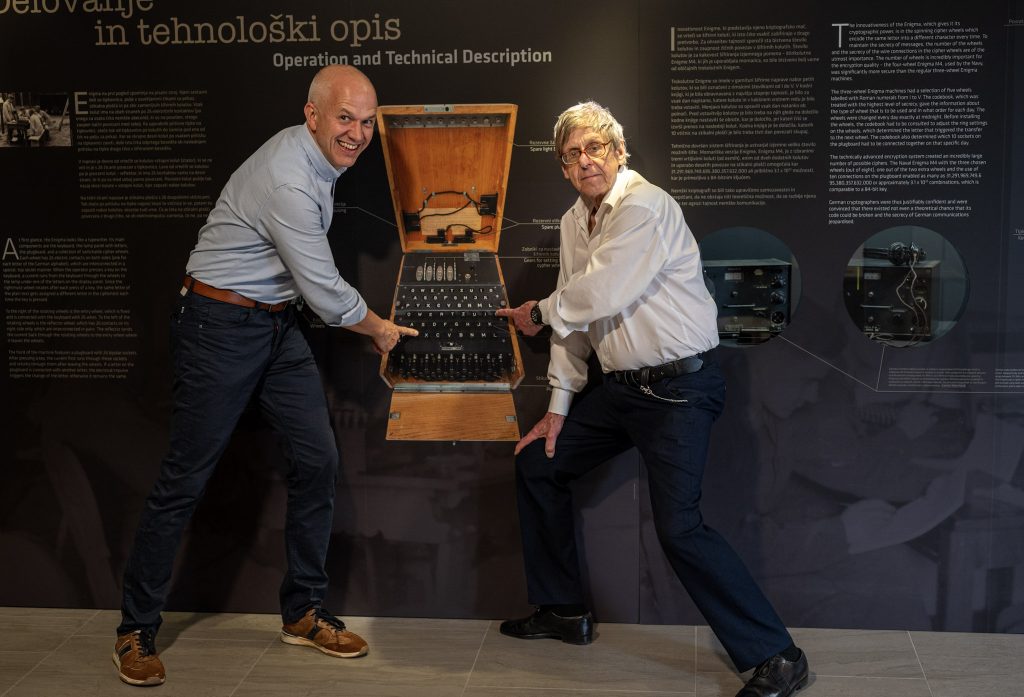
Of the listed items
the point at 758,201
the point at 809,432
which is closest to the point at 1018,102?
the point at 758,201

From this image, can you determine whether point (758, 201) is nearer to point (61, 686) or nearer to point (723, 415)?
point (723, 415)

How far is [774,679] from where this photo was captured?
10.6 feet

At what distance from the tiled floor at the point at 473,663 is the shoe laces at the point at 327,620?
101mm

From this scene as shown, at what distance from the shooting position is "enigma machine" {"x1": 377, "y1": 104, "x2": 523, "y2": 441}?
3664mm

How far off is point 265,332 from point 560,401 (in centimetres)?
95

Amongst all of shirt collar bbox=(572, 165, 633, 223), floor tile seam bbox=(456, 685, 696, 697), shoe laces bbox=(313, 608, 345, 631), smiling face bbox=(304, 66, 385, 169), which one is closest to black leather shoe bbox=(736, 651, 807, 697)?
floor tile seam bbox=(456, 685, 696, 697)

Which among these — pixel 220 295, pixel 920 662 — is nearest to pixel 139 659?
pixel 220 295

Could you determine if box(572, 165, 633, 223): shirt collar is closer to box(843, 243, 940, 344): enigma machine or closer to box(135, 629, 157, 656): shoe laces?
box(843, 243, 940, 344): enigma machine

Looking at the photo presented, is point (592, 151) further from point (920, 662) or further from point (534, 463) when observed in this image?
point (920, 662)

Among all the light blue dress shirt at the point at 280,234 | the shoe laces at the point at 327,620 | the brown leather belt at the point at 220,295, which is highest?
the light blue dress shirt at the point at 280,234

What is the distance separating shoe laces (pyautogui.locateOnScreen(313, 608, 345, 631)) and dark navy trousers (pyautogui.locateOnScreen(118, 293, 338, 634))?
0.04 metres

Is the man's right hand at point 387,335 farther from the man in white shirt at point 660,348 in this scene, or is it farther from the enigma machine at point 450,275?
the man in white shirt at point 660,348

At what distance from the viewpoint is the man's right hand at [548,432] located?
11.7ft

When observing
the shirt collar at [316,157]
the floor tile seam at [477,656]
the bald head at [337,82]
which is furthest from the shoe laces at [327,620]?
the bald head at [337,82]
